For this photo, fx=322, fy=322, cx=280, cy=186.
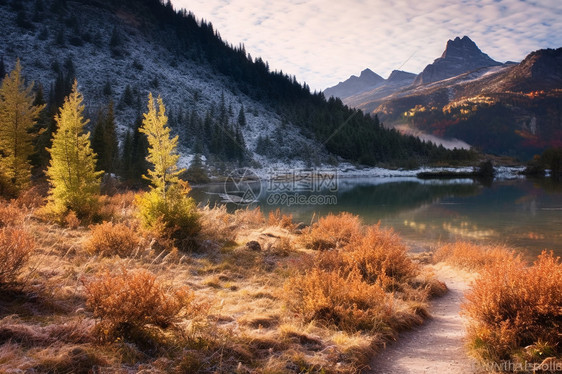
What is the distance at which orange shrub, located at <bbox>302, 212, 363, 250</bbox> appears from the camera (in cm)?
1278

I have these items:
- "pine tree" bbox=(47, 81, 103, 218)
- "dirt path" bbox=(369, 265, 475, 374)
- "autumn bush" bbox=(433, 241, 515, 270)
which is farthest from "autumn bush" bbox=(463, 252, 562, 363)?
"pine tree" bbox=(47, 81, 103, 218)

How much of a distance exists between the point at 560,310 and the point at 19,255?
857 cm

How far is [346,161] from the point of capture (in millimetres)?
109375

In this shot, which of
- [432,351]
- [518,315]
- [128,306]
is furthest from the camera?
[432,351]

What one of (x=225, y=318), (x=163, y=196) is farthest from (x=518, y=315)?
(x=163, y=196)

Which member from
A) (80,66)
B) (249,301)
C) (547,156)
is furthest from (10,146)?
(547,156)

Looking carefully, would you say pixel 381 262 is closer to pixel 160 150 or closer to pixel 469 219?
pixel 160 150

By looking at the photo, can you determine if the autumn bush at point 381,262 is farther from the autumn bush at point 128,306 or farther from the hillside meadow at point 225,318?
the autumn bush at point 128,306

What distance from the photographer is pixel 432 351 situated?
552 centimetres

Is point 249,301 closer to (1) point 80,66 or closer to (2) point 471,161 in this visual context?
(1) point 80,66

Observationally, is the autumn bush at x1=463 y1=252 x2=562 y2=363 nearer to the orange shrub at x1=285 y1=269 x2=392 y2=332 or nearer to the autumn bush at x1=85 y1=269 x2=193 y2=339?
the orange shrub at x1=285 y1=269 x2=392 y2=332

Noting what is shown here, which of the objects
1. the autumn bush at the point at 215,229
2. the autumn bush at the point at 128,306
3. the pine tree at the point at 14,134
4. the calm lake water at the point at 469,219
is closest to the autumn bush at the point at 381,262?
the autumn bush at the point at 215,229

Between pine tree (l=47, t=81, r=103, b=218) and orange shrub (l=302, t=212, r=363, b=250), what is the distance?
9326 mm

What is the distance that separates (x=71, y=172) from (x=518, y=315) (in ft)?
49.9
